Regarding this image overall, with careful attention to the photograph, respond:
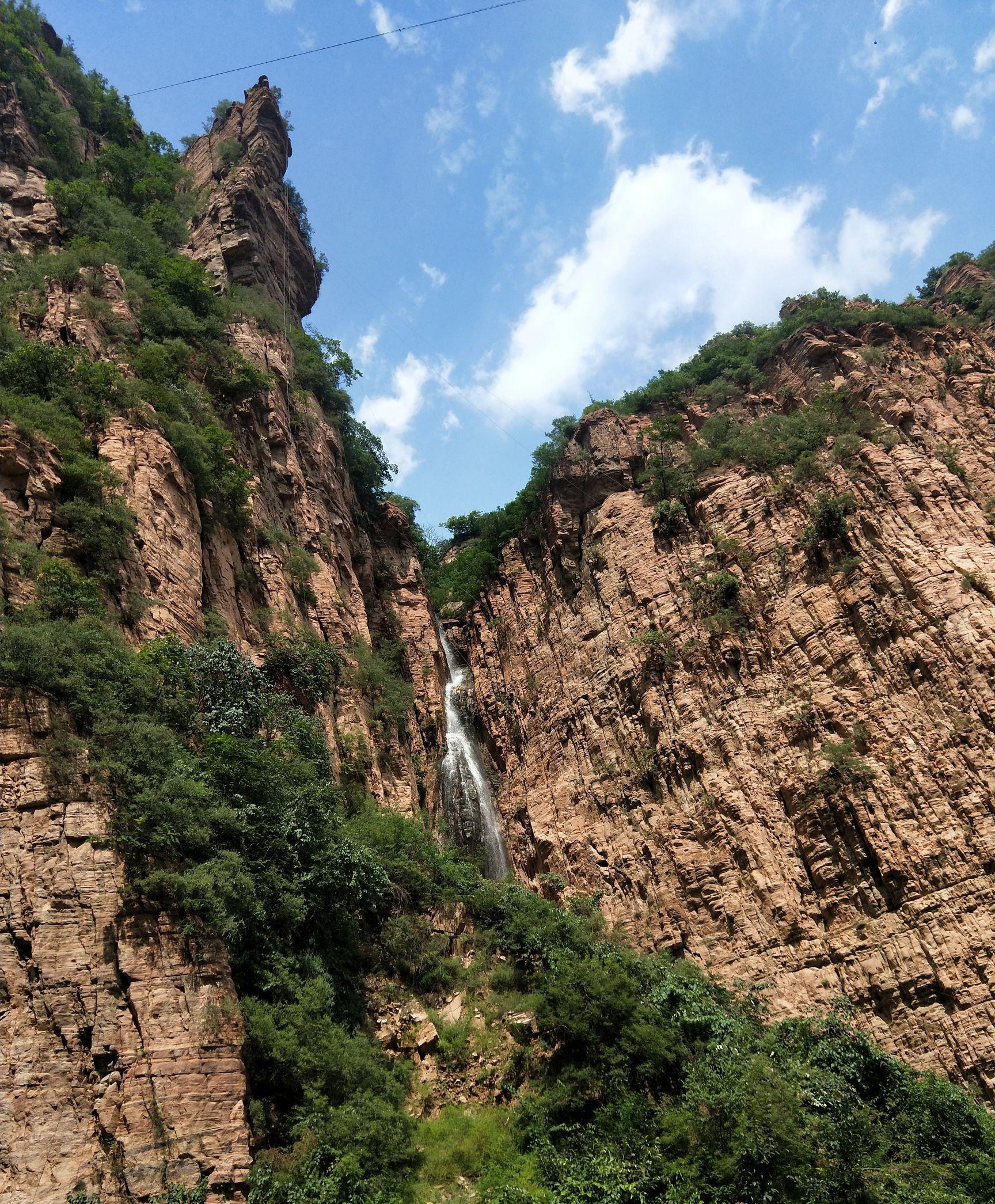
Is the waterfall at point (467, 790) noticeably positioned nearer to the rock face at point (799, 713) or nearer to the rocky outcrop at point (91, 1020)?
the rock face at point (799, 713)

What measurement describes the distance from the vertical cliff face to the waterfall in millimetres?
1056

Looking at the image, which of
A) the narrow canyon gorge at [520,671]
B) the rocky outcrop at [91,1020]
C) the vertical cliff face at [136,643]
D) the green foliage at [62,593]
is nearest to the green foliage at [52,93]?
the narrow canyon gorge at [520,671]

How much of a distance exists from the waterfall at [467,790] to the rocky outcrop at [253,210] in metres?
18.7

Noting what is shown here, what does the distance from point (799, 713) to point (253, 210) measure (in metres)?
29.9

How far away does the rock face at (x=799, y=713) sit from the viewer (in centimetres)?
1683

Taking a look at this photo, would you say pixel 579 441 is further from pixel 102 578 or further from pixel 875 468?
pixel 102 578

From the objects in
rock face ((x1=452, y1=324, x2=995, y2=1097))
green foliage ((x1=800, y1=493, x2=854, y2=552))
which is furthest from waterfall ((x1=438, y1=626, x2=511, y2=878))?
green foliage ((x1=800, y1=493, x2=854, y2=552))

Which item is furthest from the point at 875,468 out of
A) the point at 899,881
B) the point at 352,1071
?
the point at 352,1071

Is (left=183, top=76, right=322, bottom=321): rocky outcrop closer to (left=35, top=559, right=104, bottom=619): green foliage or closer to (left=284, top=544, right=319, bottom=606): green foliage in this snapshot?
(left=284, top=544, right=319, bottom=606): green foliage

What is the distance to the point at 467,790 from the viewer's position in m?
27.5

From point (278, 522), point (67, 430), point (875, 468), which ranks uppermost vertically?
point (278, 522)

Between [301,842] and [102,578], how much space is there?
6288 millimetres

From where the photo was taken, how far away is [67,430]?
53.7ft

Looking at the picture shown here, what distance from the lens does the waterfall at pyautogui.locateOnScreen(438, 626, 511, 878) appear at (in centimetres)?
2597
